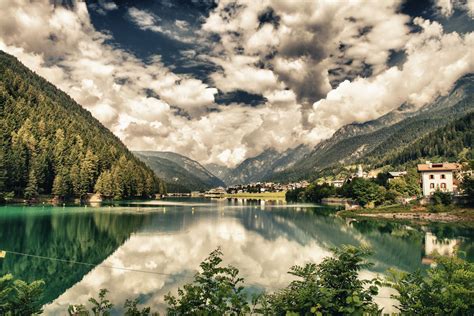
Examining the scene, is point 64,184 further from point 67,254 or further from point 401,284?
point 401,284

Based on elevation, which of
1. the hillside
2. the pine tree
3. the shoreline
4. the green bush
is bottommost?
the shoreline

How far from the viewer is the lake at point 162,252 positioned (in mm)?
28831

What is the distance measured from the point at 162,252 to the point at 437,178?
108m

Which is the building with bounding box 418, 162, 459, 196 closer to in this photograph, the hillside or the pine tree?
the hillside

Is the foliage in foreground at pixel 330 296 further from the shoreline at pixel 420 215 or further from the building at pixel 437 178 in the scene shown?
the building at pixel 437 178

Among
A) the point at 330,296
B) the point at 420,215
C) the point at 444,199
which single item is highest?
the point at 330,296

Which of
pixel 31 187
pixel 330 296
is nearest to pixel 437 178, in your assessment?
pixel 330 296

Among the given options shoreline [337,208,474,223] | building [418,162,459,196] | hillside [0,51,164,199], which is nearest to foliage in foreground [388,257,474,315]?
shoreline [337,208,474,223]

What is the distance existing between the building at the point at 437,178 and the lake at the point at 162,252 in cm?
4321

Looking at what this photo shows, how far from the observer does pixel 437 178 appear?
118m

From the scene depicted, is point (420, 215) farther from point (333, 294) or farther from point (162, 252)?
point (333, 294)

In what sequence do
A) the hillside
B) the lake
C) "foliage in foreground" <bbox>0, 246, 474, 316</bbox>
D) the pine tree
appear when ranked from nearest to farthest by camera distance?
1. "foliage in foreground" <bbox>0, 246, 474, 316</bbox>
2. the lake
3. the pine tree
4. the hillside

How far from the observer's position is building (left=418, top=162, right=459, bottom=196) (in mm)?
116375

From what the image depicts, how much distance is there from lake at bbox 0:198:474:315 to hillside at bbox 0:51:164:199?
→ 6571 cm
